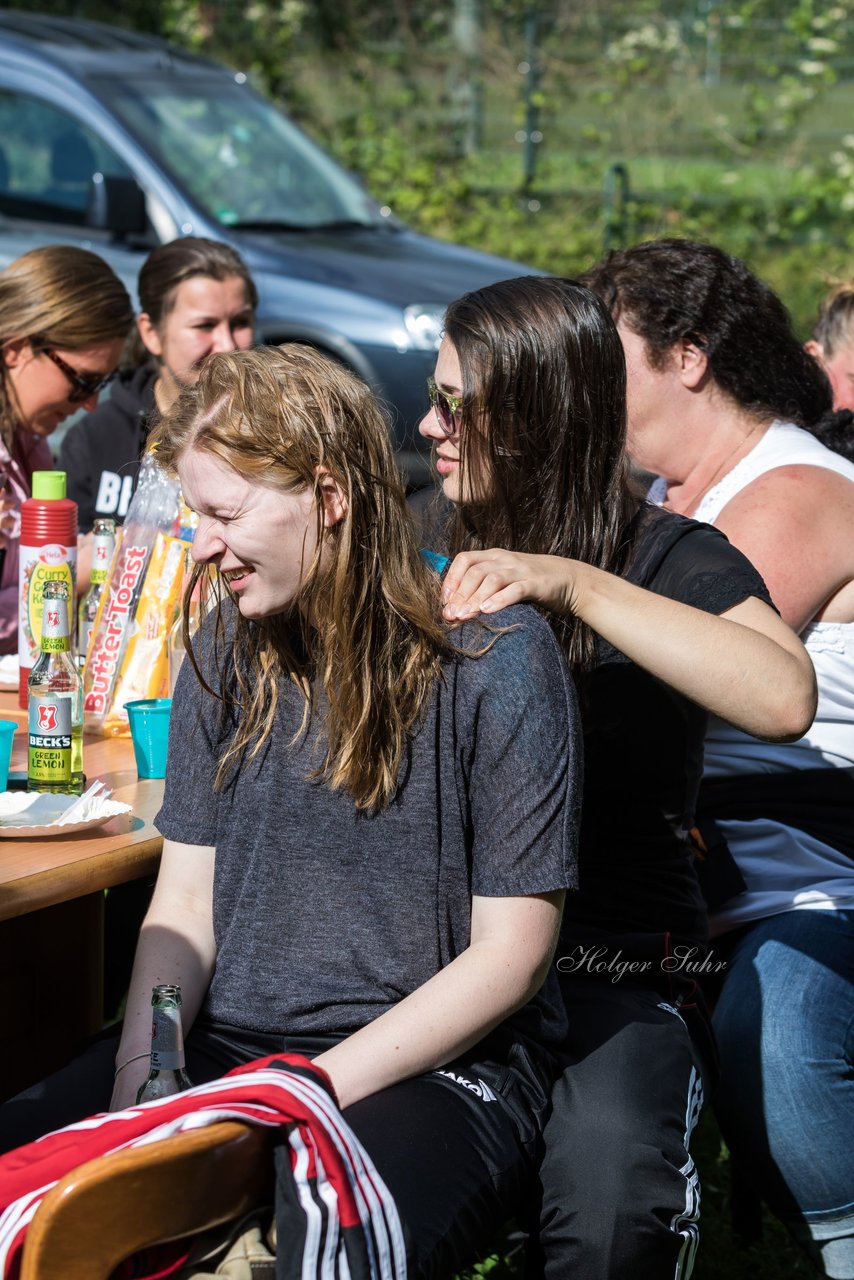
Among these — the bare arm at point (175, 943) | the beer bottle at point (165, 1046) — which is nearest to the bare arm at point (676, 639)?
the bare arm at point (175, 943)

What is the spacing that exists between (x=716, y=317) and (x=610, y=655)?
2.81 ft

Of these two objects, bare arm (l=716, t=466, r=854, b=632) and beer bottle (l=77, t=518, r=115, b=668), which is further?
beer bottle (l=77, t=518, r=115, b=668)

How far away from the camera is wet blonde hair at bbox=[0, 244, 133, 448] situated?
3.68 meters

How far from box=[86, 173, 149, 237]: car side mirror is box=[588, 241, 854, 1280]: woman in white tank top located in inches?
178

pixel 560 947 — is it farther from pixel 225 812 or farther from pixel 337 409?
pixel 337 409

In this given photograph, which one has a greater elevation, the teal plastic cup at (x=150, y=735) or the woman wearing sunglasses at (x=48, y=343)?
the woman wearing sunglasses at (x=48, y=343)

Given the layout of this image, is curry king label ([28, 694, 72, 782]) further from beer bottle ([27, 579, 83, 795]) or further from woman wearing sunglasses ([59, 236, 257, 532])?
woman wearing sunglasses ([59, 236, 257, 532])

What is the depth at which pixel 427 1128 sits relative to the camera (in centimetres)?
188

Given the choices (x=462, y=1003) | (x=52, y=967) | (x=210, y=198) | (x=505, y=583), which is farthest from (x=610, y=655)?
(x=210, y=198)

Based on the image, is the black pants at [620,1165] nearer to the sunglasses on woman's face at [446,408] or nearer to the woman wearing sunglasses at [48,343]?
the sunglasses on woman's face at [446,408]

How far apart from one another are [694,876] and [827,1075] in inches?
15.1

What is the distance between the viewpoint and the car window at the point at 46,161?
7.53m

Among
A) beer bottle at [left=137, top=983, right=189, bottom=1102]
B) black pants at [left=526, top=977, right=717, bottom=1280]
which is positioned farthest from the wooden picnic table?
black pants at [left=526, top=977, right=717, bottom=1280]

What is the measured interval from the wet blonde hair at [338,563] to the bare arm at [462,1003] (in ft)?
0.76
